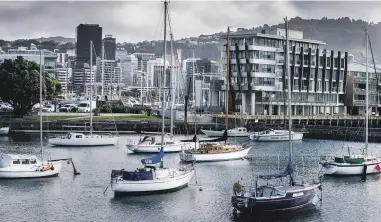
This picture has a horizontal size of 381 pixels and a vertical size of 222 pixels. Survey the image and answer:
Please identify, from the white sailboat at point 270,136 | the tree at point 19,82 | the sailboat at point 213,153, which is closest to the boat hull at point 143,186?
the sailboat at point 213,153

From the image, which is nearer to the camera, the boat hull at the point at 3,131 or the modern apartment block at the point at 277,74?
the boat hull at the point at 3,131

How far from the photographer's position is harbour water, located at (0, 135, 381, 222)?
142 feet

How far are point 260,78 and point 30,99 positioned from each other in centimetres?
4634

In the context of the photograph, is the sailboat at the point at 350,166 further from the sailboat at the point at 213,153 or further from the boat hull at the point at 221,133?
the boat hull at the point at 221,133

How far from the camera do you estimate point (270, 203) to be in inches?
1674

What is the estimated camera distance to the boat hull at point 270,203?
138 feet

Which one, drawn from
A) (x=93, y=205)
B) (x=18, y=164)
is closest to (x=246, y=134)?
(x=18, y=164)

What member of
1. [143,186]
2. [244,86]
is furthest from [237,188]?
[244,86]

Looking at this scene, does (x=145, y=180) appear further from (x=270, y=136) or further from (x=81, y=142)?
(x=270, y=136)

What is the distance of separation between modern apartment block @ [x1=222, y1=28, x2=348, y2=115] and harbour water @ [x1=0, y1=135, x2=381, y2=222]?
57717 millimetres

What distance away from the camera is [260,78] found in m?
129

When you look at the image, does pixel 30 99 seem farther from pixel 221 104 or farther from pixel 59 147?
pixel 221 104

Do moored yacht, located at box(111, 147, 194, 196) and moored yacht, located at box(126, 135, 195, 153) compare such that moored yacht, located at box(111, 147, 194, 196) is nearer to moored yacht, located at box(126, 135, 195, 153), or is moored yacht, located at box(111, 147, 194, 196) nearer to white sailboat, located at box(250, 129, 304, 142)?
moored yacht, located at box(126, 135, 195, 153)

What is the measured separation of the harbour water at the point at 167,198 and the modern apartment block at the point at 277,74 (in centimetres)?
5772
